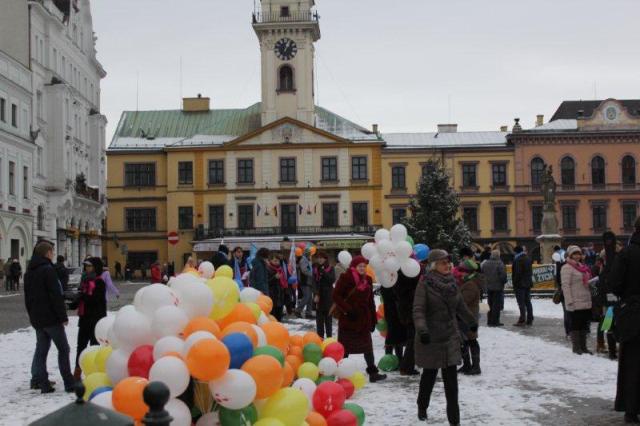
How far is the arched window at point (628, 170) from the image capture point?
64.3m

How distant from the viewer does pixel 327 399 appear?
716 centimetres

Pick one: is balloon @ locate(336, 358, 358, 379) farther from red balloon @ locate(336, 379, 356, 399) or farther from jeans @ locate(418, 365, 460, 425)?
jeans @ locate(418, 365, 460, 425)

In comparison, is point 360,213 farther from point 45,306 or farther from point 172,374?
point 172,374

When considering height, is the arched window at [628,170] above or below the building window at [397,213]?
above

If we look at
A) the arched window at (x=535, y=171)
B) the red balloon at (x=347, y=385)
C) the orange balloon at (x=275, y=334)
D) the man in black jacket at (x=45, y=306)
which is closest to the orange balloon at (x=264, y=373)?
the orange balloon at (x=275, y=334)

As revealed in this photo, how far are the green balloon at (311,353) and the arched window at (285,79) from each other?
57669mm

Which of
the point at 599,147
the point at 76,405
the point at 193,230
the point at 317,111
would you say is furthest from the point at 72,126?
the point at 76,405

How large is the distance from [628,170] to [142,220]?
3861 cm

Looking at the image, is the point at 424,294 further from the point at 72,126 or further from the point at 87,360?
the point at 72,126

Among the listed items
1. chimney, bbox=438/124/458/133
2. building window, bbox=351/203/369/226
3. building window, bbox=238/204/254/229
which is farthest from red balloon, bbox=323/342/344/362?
chimney, bbox=438/124/458/133

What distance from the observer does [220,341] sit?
19.5 feet

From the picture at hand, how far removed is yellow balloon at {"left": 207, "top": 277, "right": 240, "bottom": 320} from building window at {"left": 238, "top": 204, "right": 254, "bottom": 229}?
190 feet

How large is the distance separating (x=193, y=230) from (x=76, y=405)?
6194 centimetres

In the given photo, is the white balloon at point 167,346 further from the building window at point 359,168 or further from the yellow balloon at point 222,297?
the building window at point 359,168
